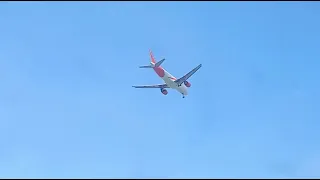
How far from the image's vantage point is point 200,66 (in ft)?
538

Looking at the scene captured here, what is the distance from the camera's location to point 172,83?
174750 mm

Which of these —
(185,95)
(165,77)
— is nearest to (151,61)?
(165,77)

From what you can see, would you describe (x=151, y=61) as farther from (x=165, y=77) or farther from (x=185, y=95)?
(x=185, y=95)

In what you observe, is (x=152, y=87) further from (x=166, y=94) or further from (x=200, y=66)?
(x=200, y=66)

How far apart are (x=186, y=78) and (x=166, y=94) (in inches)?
412

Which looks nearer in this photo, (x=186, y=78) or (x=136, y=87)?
(x=186, y=78)

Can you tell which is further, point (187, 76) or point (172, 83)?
point (172, 83)

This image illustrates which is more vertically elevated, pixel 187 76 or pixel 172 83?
pixel 187 76

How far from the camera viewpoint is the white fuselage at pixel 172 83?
173m

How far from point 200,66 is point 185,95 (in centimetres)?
1930

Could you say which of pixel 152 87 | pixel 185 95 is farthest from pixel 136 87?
pixel 185 95

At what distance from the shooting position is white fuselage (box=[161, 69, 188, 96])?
566 ft

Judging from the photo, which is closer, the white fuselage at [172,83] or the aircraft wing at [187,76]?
the aircraft wing at [187,76]

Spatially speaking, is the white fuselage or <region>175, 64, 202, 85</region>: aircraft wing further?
the white fuselage
